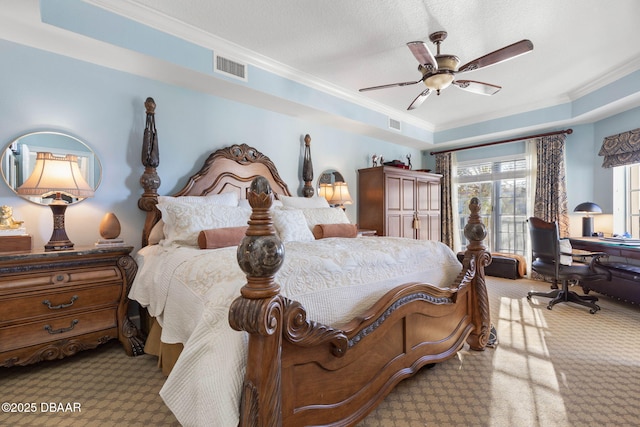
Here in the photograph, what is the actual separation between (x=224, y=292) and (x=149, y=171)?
207 cm

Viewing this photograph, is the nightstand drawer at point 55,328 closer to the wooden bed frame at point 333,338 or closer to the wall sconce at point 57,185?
the wall sconce at point 57,185

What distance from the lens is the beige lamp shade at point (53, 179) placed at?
6.82 ft

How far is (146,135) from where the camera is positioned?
2758 mm

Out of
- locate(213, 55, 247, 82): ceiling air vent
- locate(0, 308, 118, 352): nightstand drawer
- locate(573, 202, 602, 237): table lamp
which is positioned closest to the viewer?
locate(0, 308, 118, 352): nightstand drawer

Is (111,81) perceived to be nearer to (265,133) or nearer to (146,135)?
(146,135)

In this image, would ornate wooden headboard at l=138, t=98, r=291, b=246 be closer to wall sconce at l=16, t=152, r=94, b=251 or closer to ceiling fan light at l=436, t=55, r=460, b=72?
wall sconce at l=16, t=152, r=94, b=251

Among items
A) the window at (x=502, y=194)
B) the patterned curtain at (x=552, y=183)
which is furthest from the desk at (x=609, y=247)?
the window at (x=502, y=194)

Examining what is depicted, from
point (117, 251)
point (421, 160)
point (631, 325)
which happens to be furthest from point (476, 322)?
point (421, 160)

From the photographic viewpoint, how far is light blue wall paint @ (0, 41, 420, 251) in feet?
7.62

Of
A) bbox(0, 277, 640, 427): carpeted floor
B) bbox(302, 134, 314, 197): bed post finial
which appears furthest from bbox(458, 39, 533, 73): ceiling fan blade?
bbox(0, 277, 640, 427): carpeted floor

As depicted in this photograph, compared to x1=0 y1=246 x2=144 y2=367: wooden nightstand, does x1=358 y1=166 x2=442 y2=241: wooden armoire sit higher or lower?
higher

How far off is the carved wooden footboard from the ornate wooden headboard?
2.19 m

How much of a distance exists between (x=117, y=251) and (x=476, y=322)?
2716 millimetres

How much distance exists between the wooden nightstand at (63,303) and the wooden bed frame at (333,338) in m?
1.72
